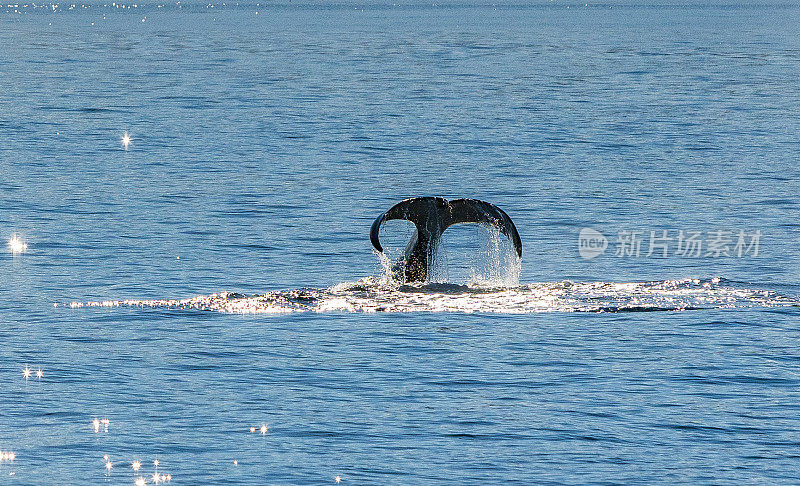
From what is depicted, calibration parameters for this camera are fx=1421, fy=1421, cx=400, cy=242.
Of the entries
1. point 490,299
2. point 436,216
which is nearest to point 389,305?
point 436,216

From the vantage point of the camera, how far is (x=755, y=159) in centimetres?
4791

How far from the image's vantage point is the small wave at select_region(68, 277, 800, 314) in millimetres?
24516

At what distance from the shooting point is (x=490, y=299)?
25078 mm

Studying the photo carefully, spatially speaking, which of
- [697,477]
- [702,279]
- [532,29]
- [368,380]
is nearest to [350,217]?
[702,279]

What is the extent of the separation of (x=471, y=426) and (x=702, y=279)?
32.8 ft

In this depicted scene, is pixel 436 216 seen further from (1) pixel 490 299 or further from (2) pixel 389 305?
(1) pixel 490 299

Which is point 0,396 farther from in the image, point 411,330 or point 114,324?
point 411,330

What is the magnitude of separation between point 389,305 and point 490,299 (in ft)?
6.16

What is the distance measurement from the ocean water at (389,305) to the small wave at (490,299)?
8cm

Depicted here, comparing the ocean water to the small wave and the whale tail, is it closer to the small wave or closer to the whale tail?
the small wave

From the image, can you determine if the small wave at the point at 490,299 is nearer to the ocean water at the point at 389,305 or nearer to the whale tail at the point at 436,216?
the ocean water at the point at 389,305

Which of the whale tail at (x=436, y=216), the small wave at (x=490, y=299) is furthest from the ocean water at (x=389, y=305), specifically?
the whale tail at (x=436, y=216)

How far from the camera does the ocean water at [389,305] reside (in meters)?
17.1

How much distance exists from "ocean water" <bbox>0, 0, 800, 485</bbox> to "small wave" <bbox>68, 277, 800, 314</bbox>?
0.26ft
